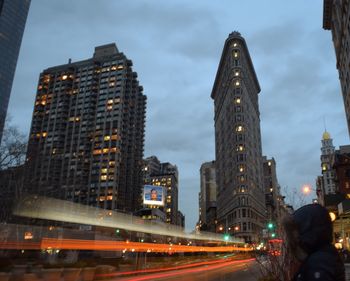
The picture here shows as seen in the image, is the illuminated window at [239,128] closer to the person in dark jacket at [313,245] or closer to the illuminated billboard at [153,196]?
the illuminated billboard at [153,196]

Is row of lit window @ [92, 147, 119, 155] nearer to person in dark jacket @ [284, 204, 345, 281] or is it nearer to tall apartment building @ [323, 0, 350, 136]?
tall apartment building @ [323, 0, 350, 136]

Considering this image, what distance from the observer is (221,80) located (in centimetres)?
16012

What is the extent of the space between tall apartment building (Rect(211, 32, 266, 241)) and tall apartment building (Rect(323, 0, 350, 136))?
197 feet

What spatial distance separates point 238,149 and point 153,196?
146ft

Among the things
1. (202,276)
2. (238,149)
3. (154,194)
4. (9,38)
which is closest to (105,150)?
(238,149)

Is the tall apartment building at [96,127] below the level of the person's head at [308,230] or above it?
above

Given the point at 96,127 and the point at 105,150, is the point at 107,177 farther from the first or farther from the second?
the point at 96,127

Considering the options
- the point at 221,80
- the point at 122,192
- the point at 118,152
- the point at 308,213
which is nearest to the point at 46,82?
the point at 118,152

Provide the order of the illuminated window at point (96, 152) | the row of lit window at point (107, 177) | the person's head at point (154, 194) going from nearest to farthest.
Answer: the person's head at point (154, 194)
the row of lit window at point (107, 177)
the illuminated window at point (96, 152)

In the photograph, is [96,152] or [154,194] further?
[96,152]

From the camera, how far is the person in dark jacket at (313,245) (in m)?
2.71

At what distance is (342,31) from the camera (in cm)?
5581

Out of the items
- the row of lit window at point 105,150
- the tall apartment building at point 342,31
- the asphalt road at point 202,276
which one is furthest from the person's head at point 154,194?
the asphalt road at point 202,276

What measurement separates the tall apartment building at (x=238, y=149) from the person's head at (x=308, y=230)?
361ft
